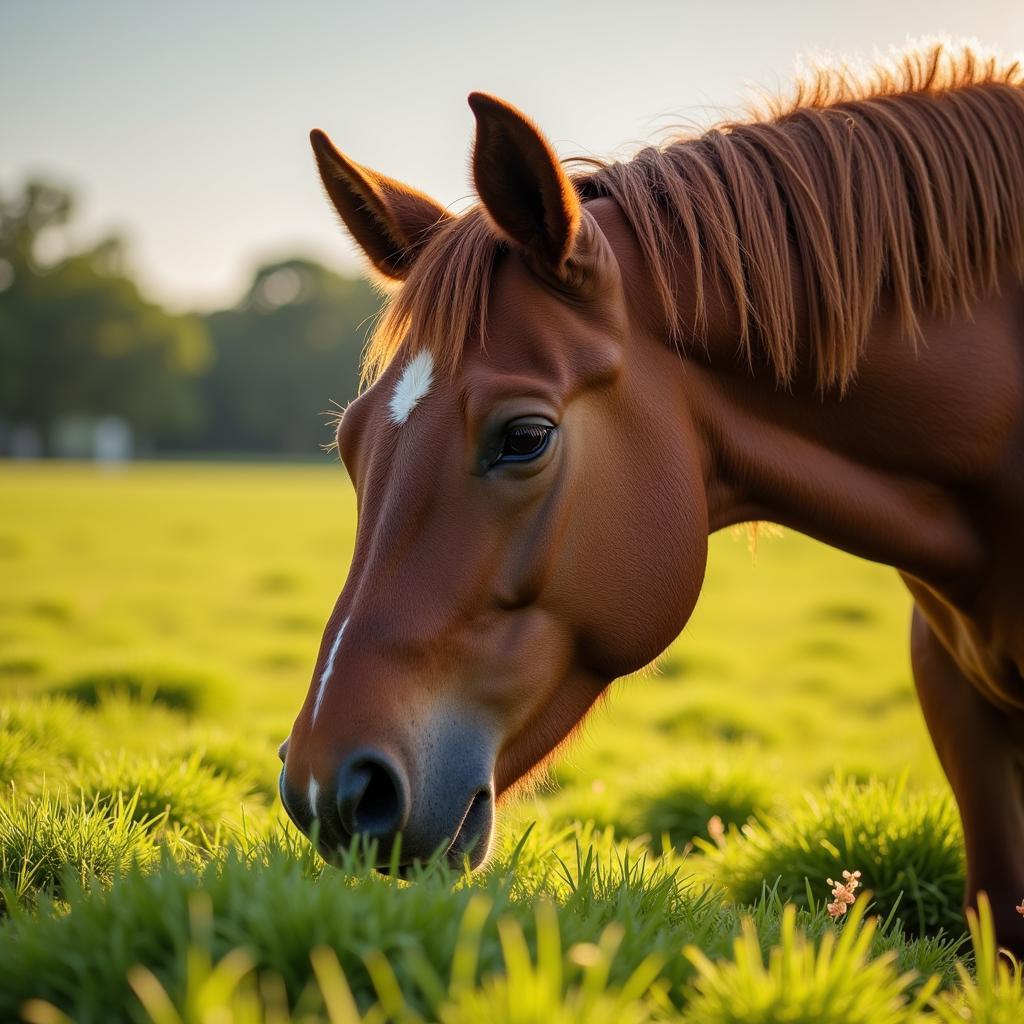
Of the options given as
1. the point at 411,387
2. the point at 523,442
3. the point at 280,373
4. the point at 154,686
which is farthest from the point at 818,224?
the point at 280,373

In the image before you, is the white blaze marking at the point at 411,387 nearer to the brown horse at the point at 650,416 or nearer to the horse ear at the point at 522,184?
the brown horse at the point at 650,416

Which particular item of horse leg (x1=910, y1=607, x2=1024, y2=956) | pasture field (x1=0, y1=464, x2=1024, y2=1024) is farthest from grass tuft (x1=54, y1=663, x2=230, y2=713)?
horse leg (x1=910, y1=607, x2=1024, y2=956)

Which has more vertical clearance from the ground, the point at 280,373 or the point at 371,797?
the point at 280,373

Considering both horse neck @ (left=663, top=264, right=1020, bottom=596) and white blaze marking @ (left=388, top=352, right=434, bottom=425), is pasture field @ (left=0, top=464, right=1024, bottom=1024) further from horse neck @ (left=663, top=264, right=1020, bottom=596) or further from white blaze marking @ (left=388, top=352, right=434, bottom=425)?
white blaze marking @ (left=388, top=352, right=434, bottom=425)

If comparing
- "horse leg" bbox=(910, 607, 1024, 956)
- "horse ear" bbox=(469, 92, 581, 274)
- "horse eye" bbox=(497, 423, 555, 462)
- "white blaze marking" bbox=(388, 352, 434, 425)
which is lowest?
"horse leg" bbox=(910, 607, 1024, 956)

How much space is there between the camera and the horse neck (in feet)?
8.72

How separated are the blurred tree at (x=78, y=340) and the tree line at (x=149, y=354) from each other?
0.23ft

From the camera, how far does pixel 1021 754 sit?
313 cm

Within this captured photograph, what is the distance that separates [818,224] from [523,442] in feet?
3.52

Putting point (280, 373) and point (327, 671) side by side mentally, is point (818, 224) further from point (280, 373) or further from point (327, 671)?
point (280, 373)

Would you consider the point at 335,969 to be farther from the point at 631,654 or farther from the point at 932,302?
the point at 932,302

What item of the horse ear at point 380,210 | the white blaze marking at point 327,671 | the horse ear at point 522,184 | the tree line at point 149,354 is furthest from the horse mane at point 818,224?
the tree line at point 149,354

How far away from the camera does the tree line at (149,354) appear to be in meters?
62.9

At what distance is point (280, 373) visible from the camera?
7644 cm
